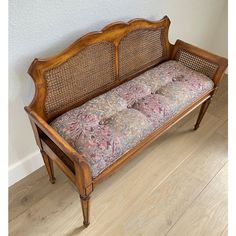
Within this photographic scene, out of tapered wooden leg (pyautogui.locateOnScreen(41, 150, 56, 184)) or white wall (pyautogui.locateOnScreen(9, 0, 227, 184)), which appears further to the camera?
tapered wooden leg (pyautogui.locateOnScreen(41, 150, 56, 184))

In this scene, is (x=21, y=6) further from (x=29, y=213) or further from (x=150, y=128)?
(x=29, y=213)

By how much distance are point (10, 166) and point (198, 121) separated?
1352mm

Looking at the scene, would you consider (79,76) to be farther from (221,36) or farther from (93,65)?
(221,36)

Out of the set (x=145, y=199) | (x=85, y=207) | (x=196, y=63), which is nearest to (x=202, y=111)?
(x=196, y=63)

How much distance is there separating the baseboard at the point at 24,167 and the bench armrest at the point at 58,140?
0.44 m

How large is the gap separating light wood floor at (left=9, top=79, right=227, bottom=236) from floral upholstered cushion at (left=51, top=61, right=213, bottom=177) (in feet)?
1.30

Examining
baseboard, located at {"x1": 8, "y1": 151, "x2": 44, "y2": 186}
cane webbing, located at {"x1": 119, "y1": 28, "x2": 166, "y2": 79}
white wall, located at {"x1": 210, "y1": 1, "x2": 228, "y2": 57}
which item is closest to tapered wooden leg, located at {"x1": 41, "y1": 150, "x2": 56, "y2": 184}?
baseboard, located at {"x1": 8, "y1": 151, "x2": 44, "y2": 186}

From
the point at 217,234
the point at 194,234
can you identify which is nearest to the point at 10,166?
the point at 194,234

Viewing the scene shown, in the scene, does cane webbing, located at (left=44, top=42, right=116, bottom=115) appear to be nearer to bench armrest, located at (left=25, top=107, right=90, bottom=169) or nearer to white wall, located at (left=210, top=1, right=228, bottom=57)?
bench armrest, located at (left=25, top=107, right=90, bottom=169)

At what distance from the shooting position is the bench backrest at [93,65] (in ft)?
4.01

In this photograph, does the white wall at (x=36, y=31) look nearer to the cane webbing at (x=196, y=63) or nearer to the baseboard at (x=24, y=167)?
the baseboard at (x=24, y=167)

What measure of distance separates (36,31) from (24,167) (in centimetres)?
83

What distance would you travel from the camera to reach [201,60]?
1.71 metres

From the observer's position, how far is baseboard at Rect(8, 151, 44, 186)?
149cm
